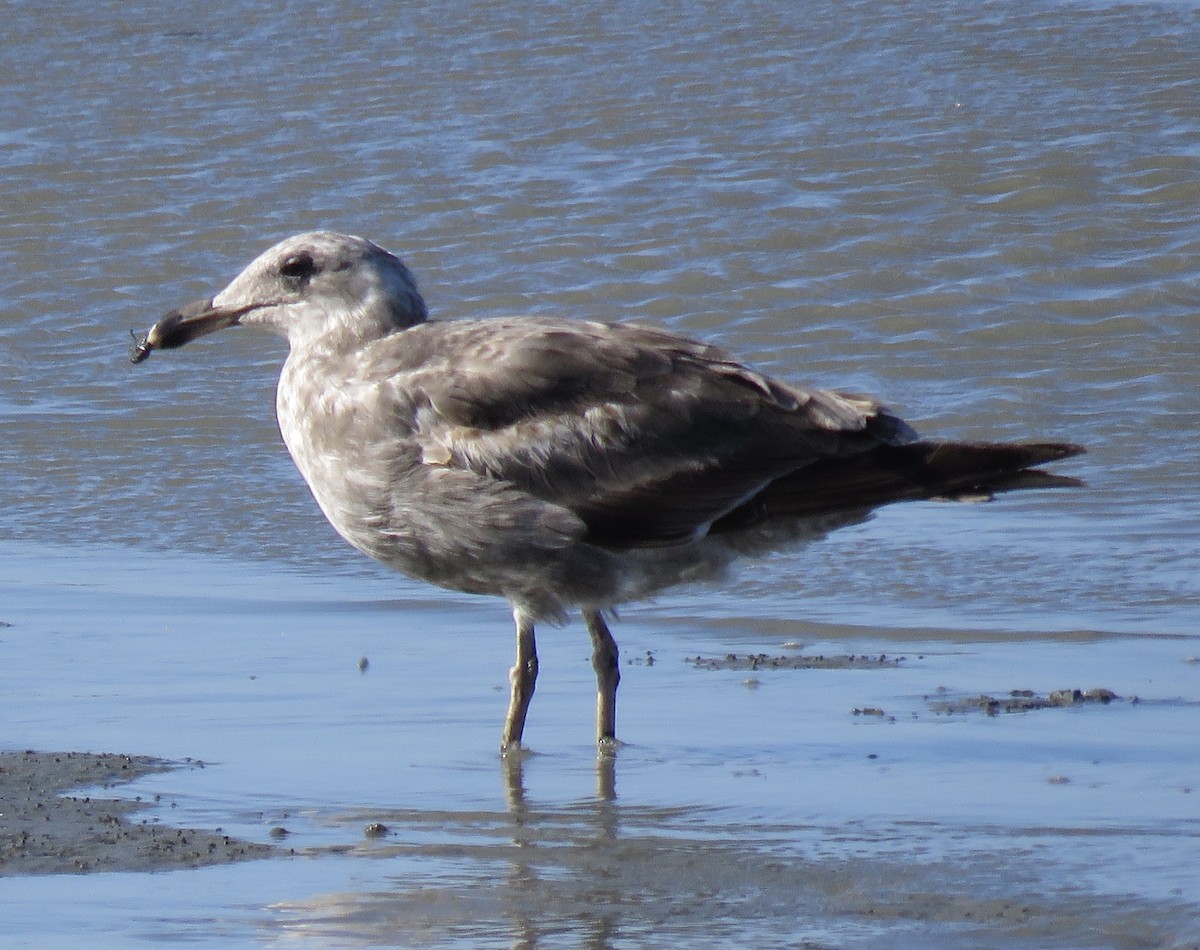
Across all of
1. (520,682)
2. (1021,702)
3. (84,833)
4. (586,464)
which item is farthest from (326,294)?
(1021,702)

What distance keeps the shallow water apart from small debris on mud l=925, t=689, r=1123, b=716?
6 centimetres

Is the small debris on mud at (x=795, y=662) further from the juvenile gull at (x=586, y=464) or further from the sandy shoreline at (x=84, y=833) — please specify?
the sandy shoreline at (x=84, y=833)

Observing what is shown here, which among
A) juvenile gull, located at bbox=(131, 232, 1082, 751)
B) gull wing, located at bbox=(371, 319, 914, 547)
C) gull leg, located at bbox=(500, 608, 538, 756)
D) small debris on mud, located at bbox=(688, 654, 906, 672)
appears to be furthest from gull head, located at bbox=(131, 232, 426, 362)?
small debris on mud, located at bbox=(688, 654, 906, 672)

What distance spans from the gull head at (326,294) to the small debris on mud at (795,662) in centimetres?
113

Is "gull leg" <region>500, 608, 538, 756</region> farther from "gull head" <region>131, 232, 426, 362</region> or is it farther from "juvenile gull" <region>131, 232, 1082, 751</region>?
"gull head" <region>131, 232, 426, 362</region>

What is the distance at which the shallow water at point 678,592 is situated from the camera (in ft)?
13.4

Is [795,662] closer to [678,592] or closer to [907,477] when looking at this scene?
[678,592]

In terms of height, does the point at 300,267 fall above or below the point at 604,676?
above

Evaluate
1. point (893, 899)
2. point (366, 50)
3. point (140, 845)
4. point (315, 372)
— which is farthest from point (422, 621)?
point (366, 50)

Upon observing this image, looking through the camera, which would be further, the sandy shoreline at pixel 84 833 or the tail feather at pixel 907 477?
the tail feather at pixel 907 477

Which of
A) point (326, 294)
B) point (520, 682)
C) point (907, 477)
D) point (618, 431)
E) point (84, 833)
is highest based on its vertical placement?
point (326, 294)

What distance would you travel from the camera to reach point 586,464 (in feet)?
16.6

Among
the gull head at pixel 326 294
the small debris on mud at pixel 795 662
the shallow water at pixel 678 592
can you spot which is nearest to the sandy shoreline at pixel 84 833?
the shallow water at pixel 678 592

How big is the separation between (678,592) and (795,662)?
40cm
